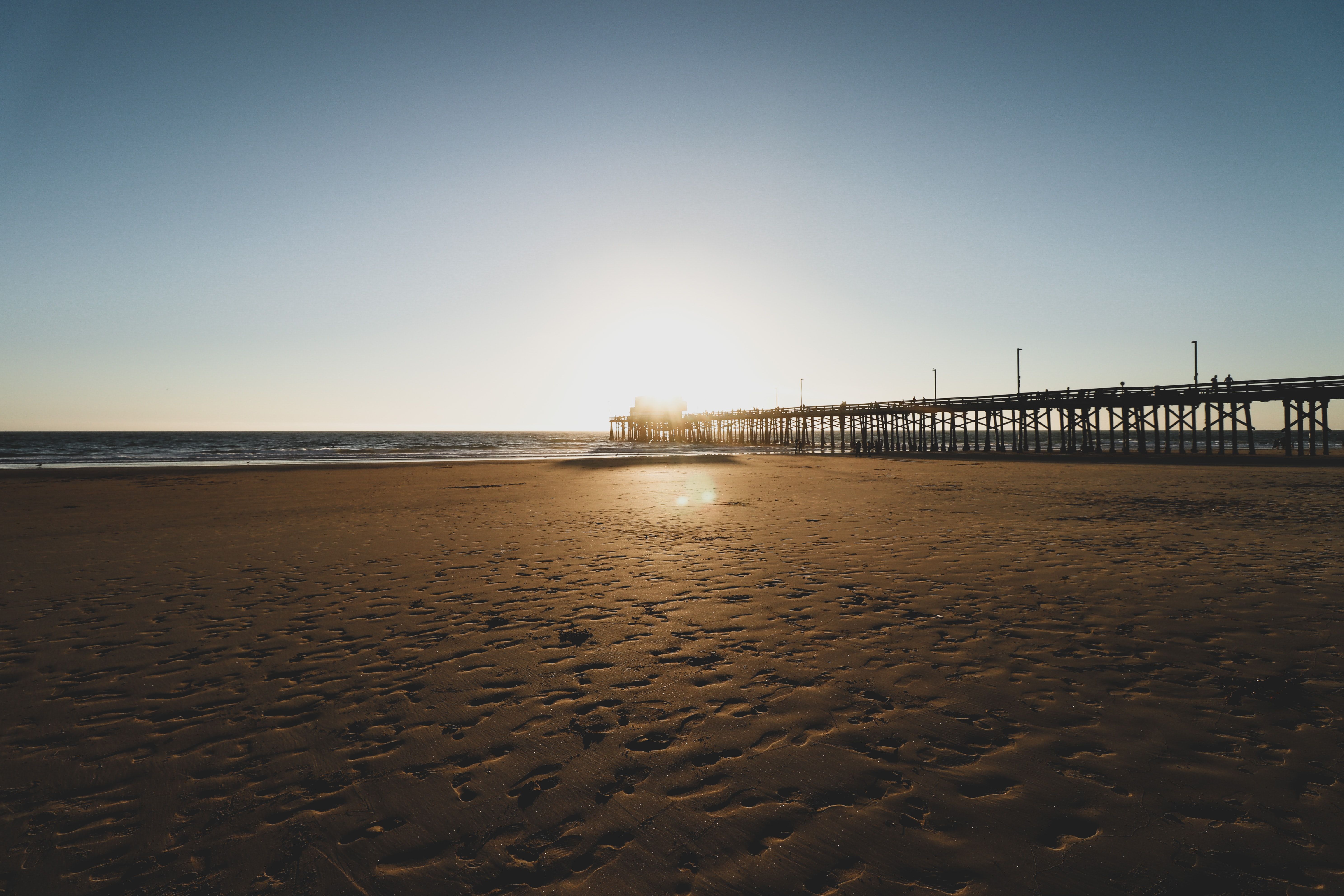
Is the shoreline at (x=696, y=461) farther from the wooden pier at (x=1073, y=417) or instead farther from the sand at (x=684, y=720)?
the sand at (x=684, y=720)

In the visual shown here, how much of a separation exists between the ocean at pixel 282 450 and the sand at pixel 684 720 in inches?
1263

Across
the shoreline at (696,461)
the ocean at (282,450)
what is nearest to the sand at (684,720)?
the shoreline at (696,461)

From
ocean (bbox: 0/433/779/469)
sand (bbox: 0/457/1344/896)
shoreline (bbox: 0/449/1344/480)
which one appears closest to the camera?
sand (bbox: 0/457/1344/896)

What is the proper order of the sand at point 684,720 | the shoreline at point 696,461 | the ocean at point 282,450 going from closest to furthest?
the sand at point 684,720
the shoreline at point 696,461
the ocean at point 282,450

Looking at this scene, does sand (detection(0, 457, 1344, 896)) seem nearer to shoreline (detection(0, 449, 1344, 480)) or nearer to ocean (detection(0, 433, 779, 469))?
shoreline (detection(0, 449, 1344, 480))

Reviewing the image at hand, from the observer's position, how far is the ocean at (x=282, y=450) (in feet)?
118

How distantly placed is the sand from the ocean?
3207 centimetres

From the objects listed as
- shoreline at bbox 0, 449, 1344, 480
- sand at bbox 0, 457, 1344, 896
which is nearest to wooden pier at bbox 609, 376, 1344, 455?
shoreline at bbox 0, 449, 1344, 480

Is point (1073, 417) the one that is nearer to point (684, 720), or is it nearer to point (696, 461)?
point (696, 461)

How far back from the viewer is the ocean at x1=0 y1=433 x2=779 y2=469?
36000 millimetres

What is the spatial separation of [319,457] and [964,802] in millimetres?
46445

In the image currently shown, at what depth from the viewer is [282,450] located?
52.1 m

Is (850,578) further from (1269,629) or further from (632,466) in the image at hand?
(632,466)

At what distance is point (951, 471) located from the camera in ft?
75.9
